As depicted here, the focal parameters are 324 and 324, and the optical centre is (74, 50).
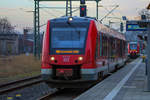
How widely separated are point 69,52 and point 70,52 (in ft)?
0.13

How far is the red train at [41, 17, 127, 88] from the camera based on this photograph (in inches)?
508

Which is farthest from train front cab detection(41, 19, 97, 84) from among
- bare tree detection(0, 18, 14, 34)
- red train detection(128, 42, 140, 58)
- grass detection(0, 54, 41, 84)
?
bare tree detection(0, 18, 14, 34)

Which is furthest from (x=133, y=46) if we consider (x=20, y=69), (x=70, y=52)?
(x=70, y=52)

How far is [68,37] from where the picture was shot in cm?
1346

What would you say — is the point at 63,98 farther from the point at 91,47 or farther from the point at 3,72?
the point at 3,72

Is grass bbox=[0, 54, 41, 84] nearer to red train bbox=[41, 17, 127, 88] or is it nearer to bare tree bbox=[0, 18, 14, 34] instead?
red train bbox=[41, 17, 127, 88]

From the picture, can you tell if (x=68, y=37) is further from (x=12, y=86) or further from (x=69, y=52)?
(x=12, y=86)

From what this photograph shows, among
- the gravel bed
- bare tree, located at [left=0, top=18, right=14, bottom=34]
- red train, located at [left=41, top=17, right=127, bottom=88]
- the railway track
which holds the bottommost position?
the gravel bed

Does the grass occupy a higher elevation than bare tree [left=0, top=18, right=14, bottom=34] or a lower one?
lower

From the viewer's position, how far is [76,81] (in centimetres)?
1277

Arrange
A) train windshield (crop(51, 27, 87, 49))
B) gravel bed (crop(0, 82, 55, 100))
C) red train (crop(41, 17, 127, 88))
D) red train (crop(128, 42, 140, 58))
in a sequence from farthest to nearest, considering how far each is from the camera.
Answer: red train (crop(128, 42, 140, 58)) < train windshield (crop(51, 27, 87, 49)) < gravel bed (crop(0, 82, 55, 100)) < red train (crop(41, 17, 127, 88))

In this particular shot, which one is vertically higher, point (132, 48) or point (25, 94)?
point (132, 48)

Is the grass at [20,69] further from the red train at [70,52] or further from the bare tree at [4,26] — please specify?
the bare tree at [4,26]

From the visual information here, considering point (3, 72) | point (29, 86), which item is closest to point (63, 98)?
point (29, 86)
